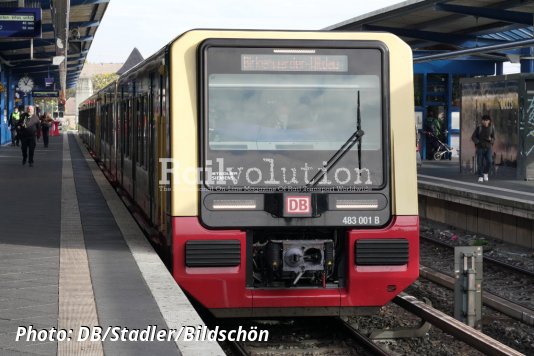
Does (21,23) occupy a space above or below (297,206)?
above

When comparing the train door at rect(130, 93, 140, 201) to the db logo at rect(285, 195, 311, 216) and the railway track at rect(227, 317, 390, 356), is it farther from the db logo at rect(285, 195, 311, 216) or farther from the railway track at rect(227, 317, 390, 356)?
the db logo at rect(285, 195, 311, 216)

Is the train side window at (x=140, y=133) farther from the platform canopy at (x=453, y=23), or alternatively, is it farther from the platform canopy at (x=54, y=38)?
the platform canopy at (x=54, y=38)

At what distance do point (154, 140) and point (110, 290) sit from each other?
2563 millimetres

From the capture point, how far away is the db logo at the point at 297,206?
798 cm

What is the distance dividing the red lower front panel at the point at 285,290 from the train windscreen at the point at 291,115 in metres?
0.43

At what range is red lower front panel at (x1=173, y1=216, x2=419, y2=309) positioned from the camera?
790 centimetres

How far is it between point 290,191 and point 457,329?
1.87 meters

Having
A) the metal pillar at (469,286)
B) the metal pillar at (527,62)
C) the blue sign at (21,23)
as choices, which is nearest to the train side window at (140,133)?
the metal pillar at (469,286)

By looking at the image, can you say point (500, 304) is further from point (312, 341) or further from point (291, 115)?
point (291, 115)

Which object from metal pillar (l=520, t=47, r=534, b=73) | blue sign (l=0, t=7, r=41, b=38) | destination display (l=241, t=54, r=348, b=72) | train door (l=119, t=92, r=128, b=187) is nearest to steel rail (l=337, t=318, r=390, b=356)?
destination display (l=241, t=54, r=348, b=72)

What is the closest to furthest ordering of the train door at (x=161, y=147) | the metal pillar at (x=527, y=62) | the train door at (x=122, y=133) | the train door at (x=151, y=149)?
the train door at (x=161, y=147) < the train door at (x=151, y=149) < the train door at (x=122, y=133) < the metal pillar at (x=527, y=62)

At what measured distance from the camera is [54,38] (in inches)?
1291

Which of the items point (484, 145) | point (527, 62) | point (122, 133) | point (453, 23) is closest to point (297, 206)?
point (122, 133)

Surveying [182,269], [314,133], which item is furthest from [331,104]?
[182,269]
